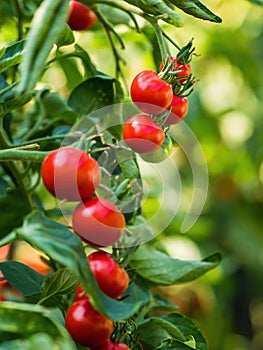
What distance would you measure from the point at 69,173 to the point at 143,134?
105mm

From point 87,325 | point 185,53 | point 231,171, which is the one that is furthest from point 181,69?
point 231,171

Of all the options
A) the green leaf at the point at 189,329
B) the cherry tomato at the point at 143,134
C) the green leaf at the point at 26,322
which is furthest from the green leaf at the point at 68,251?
the green leaf at the point at 189,329

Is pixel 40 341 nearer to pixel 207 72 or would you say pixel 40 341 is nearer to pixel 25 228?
pixel 25 228

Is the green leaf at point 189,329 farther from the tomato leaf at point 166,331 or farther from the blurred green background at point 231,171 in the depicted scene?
the blurred green background at point 231,171

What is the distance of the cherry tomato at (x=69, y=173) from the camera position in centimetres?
56

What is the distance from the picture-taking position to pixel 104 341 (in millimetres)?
591

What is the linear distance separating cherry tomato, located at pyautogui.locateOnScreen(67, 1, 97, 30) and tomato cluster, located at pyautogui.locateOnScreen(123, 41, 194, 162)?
0.20 metres

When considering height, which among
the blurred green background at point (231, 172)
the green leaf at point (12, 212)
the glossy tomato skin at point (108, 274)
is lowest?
the blurred green background at point (231, 172)

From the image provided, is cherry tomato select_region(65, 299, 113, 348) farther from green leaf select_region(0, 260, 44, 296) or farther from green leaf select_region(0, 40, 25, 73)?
green leaf select_region(0, 40, 25, 73)

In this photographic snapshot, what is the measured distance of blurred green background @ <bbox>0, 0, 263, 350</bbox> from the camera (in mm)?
2158

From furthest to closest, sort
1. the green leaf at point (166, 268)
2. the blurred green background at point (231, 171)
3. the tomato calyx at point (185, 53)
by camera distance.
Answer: the blurred green background at point (231, 171), the green leaf at point (166, 268), the tomato calyx at point (185, 53)

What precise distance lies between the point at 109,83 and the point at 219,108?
1633 mm

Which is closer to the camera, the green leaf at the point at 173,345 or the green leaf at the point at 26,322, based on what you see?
the green leaf at the point at 26,322

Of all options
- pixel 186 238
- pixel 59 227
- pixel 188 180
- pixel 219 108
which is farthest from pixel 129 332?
pixel 219 108
